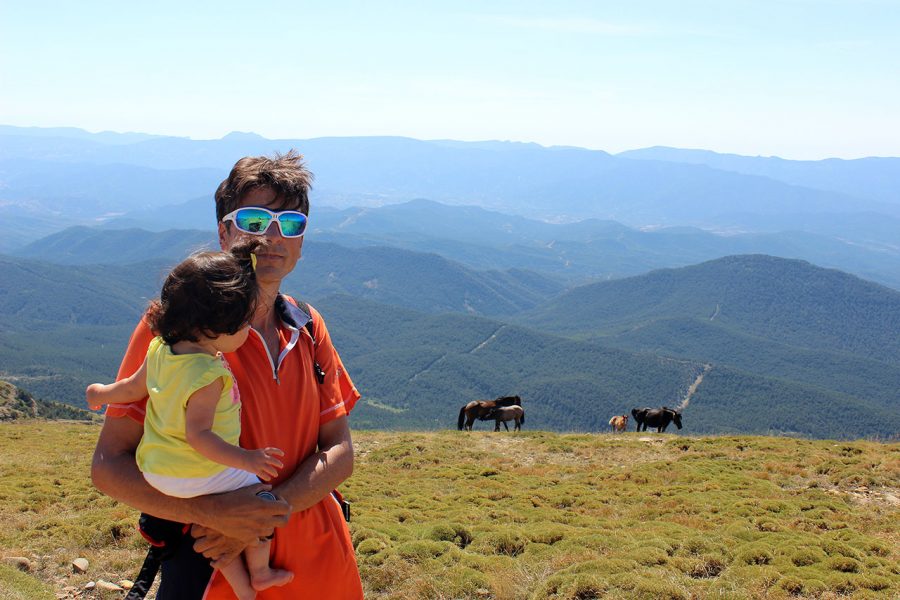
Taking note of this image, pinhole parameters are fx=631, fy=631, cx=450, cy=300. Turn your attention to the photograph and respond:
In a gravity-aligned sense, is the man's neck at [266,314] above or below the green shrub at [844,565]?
above

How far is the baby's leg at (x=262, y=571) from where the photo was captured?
3.21 metres

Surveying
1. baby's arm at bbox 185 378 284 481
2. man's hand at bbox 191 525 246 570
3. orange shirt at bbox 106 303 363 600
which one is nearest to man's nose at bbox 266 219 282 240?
orange shirt at bbox 106 303 363 600

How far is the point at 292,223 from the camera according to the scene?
11.9 ft

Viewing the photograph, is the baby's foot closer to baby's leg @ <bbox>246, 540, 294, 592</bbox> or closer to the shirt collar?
baby's leg @ <bbox>246, 540, 294, 592</bbox>

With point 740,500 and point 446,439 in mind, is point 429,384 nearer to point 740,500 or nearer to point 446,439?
point 446,439

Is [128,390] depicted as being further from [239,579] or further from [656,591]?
[656,591]

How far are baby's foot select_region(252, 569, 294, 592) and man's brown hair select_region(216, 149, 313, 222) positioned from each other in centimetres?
194

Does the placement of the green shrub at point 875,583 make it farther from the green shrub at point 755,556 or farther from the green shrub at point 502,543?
the green shrub at point 502,543

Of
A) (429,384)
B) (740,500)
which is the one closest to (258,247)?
(740,500)

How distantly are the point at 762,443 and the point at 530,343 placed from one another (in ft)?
476

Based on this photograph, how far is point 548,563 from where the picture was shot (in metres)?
8.21

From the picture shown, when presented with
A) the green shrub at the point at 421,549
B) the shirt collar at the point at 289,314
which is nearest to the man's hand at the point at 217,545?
the shirt collar at the point at 289,314

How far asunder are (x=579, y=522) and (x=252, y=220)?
29.7 feet

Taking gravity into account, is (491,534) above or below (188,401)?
below
